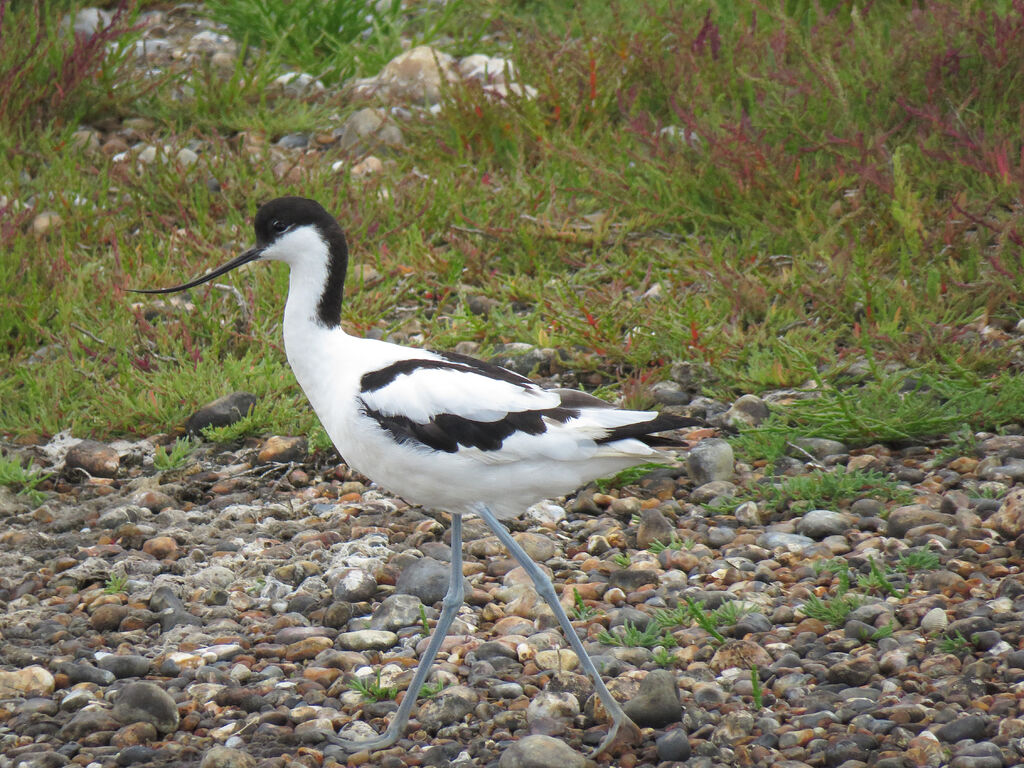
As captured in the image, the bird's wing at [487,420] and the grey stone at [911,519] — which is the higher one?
the bird's wing at [487,420]

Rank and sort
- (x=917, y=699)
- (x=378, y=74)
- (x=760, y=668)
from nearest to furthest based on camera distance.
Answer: (x=917, y=699) → (x=760, y=668) → (x=378, y=74)

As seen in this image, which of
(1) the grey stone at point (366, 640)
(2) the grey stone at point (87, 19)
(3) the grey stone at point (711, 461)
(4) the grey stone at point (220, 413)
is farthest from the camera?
(2) the grey stone at point (87, 19)

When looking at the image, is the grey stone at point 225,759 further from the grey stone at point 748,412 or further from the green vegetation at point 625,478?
the grey stone at point 748,412

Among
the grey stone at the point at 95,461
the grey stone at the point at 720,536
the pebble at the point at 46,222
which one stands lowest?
the grey stone at the point at 720,536

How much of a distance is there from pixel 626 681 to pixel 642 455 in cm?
57

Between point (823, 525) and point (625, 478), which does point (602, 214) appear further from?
point (823, 525)

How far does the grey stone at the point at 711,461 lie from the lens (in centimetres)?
396

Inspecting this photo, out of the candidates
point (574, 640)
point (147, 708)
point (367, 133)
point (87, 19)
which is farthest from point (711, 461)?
point (87, 19)

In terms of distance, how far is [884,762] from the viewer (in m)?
2.47

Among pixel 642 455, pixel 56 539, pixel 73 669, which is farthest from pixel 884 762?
pixel 56 539

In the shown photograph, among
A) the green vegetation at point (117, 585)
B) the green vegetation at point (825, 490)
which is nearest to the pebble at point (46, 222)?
the green vegetation at point (117, 585)

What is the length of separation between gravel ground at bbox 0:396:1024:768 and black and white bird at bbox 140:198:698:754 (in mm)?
236

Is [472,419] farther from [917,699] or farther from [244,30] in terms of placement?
[244,30]

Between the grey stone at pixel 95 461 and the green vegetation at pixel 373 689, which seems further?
the grey stone at pixel 95 461
